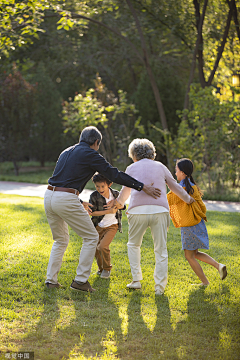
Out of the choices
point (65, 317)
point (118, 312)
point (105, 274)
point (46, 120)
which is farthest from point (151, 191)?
point (46, 120)

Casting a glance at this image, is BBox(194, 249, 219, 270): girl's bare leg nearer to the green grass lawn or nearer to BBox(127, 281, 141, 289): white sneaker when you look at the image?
the green grass lawn

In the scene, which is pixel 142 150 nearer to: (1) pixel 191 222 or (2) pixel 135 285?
(1) pixel 191 222

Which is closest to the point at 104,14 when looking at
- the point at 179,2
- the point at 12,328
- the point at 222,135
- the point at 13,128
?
the point at 179,2

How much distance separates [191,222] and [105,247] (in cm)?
115

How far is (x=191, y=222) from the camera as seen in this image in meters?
4.62

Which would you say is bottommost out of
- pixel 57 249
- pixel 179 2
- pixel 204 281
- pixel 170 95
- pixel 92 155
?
pixel 204 281

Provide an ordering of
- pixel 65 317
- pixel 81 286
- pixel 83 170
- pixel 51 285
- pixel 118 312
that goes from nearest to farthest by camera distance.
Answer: pixel 65 317, pixel 118 312, pixel 83 170, pixel 81 286, pixel 51 285

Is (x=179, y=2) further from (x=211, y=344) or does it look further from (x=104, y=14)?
(x=211, y=344)

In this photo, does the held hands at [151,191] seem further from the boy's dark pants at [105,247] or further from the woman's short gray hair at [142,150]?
the boy's dark pants at [105,247]

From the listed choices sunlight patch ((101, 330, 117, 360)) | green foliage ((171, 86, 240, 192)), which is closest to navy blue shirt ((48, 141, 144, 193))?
sunlight patch ((101, 330, 117, 360))

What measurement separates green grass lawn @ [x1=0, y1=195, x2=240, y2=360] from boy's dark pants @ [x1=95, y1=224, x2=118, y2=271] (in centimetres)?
19

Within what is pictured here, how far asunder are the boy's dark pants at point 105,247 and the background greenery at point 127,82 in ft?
14.1

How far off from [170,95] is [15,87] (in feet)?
23.0

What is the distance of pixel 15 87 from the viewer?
17.4 m
